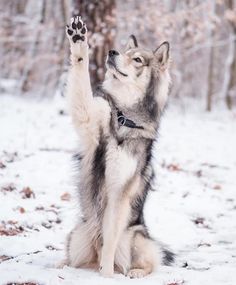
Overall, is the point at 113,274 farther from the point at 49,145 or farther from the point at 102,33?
the point at 102,33

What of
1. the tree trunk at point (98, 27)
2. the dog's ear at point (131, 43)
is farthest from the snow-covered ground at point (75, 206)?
the tree trunk at point (98, 27)

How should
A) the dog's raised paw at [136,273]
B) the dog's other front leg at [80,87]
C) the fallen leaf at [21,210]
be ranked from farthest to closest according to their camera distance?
the fallen leaf at [21,210] → the dog's raised paw at [136,273] → the dog's other front leg at [80,87]

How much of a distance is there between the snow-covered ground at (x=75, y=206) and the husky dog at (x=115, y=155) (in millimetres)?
214

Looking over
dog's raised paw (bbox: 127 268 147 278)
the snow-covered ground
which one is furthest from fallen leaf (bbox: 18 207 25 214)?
dog's raised paw (bbox: 127 268 147 278)

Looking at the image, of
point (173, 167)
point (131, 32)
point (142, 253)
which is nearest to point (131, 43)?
point (142, 253)

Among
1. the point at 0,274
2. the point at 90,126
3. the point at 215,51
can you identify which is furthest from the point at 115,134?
the point at 215,51

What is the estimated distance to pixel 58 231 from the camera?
5.56 meters

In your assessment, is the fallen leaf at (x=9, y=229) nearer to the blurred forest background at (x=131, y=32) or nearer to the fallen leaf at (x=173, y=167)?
the fallen leaf at (x=173, y=167)

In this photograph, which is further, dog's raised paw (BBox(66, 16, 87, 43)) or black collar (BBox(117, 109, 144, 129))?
black collar (BBox(117, 109, 144, 129))

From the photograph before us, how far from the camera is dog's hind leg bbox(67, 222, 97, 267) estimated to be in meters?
4.36

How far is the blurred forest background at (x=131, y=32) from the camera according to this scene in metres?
15.6

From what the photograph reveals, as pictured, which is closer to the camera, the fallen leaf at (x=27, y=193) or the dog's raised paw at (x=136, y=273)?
the dog's raised paw at (x=136, y=273)

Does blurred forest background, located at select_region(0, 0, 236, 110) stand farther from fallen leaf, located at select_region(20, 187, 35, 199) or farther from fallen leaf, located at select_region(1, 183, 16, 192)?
fallen leaf, located at select_region(20, 187, 35, 199)

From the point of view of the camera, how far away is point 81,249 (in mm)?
4375
